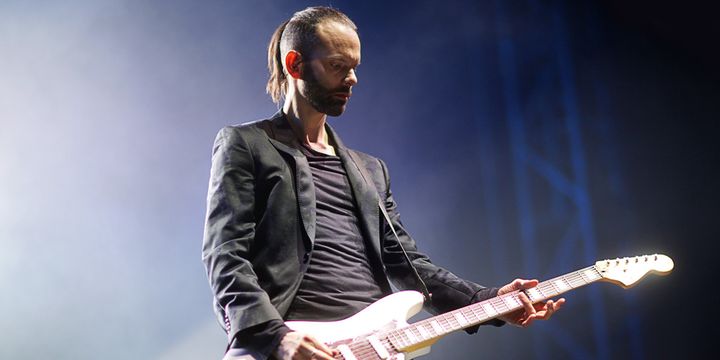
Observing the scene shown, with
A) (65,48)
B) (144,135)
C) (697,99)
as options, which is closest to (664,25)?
(697,99)

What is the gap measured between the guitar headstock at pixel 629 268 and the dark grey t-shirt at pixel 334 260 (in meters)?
0.84

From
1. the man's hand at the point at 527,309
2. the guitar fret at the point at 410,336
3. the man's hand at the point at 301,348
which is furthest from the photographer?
the man's hand at the point at 527,309

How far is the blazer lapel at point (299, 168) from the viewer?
220 centimetres

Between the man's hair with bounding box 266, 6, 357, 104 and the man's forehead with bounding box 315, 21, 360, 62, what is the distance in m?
0.02

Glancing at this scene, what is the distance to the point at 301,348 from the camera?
179cm

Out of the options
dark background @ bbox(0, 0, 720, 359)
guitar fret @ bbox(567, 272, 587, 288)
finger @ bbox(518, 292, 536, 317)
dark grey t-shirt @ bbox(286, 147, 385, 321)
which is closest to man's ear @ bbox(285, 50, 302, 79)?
dark grey t-shirt @ bbox(286, 147, 385, 321)

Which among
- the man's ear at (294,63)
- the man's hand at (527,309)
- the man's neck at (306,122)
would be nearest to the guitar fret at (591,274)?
the man's hand at (527,309)

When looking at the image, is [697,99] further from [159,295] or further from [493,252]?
[159,295]

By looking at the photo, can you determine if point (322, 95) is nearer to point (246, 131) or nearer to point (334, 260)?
point (246, 131)

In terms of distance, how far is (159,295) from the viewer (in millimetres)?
4020

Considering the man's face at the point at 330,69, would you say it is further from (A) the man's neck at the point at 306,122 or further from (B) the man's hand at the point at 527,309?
(B) the man's hand at the point at 527,309

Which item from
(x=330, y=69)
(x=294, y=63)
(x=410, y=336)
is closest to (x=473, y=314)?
(x=410, y=336)

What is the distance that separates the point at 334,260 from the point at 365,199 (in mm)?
297

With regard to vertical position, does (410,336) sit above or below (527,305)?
below
